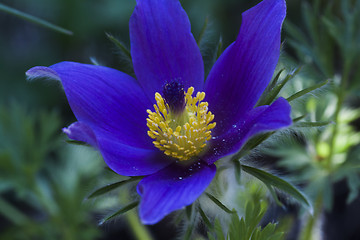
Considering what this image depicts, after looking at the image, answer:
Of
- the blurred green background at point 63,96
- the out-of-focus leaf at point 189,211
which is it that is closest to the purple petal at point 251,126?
the out-of-focus leaf at point 189,211

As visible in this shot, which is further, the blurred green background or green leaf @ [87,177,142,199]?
the blurred green background

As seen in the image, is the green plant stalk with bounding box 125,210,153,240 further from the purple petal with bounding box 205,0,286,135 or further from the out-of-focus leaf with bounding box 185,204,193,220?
the out-of-focus leaf with bounding box 185,204,193,220

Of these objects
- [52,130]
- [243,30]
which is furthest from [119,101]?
[52,130]

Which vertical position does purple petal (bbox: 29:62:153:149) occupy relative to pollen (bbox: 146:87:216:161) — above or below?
above

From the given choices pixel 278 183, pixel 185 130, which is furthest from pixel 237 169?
pixel 185 130

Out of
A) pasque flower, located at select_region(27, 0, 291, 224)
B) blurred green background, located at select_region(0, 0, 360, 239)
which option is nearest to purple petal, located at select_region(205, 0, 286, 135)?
pasque flower, located at select_region(27, 0, 291, 224)

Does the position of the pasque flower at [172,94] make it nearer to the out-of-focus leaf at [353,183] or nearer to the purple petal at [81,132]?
the purple petal at [81,132]

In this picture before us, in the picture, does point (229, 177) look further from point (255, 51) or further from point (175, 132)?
point (255, 51)
